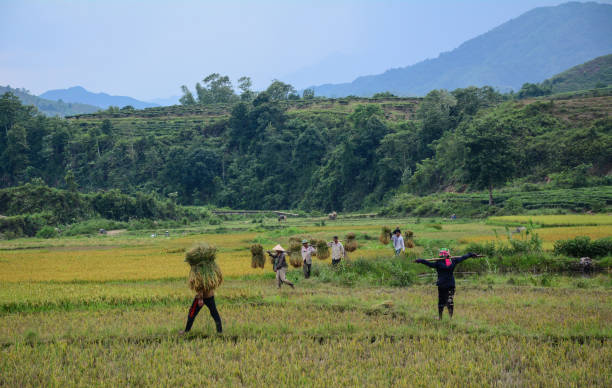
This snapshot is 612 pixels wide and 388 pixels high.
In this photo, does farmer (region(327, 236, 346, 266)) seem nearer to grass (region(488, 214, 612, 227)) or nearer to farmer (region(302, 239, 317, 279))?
farmer (region(302, 239, 317, 279))

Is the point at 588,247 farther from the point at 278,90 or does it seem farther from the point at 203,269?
the point at 278,90

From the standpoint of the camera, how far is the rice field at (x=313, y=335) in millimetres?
7063

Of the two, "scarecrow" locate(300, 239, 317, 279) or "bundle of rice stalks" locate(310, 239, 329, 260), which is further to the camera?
"bundle of rice stalks" locate(310, 239, 329, 260)

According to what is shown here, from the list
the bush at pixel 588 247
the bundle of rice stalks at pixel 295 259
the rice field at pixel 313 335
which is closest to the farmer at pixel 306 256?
the rice field at pixel 313 335

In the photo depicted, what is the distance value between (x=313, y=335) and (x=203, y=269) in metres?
2.41

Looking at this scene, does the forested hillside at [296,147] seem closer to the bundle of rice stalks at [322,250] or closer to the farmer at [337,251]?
the bundle of rice stalks at [322,250]

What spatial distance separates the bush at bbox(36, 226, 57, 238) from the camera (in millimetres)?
39312

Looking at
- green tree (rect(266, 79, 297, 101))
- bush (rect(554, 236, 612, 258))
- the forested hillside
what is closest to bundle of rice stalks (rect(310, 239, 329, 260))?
bush (rect(554, 236, 612, 258))

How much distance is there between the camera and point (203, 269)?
363 inches

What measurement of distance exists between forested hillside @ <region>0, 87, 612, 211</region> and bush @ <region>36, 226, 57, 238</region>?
340 inches

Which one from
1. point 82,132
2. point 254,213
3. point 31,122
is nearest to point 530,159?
point 254,213

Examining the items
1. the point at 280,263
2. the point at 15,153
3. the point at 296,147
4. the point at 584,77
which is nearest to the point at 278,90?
the point at 296,147

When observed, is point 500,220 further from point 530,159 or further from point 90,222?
point 90,222

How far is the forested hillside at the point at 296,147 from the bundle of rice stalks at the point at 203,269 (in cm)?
3905
